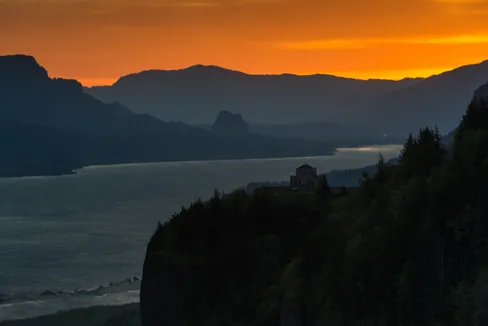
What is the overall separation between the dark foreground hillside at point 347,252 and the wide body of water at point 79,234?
2443 centimetres

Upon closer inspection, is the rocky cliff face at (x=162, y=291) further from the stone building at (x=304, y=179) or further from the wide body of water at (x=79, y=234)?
the wide body of water at (x=79, y=234)

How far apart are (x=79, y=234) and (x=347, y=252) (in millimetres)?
60441

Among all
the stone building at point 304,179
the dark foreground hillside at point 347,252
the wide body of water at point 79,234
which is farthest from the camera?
the wide body of water at point 79,234

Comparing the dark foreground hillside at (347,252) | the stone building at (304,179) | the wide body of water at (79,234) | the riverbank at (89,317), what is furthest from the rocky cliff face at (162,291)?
the wide body of water at (79,234)

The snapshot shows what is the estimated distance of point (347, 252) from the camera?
16.5 meters

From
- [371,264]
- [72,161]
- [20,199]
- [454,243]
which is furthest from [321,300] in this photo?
[72,161]

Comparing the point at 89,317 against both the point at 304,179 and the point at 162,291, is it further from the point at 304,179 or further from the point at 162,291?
the point at 162,291

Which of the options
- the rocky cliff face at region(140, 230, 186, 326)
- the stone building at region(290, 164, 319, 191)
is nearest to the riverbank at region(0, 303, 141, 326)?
the stone building at region(290, 164, 319, 191)

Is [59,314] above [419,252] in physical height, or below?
below

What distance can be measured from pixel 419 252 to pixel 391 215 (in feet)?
3.63

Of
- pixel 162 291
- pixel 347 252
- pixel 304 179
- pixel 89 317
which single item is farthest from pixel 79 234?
pixel 347 252

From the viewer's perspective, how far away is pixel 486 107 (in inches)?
727

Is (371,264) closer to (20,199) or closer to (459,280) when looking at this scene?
(459,280)

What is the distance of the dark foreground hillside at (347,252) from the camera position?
1520cm
